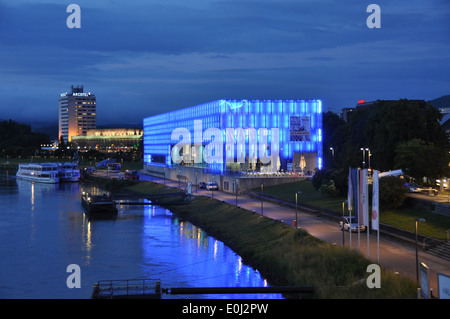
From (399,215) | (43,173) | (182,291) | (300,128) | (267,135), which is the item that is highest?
(300,128)

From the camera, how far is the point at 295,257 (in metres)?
32.6

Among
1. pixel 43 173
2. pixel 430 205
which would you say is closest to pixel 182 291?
pixel 430 205

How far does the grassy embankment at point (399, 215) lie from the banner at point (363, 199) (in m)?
7.00

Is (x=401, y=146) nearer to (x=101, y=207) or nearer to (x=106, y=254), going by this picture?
(x=101, y=207)

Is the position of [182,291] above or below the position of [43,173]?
below

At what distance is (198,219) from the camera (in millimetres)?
58812

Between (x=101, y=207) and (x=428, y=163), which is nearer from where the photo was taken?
(x=428, y=163)

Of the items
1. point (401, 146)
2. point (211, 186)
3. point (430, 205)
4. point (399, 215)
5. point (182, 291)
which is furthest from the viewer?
point (211, 186)

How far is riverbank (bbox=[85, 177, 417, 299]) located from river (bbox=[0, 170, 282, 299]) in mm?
1042

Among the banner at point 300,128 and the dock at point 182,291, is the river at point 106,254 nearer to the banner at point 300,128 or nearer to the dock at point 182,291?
the dock at point 182,291

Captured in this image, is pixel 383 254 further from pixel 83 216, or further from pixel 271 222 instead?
pixel 83 216

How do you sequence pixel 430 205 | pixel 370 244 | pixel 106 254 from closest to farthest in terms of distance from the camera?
pixel 370 244 → pixel 106 254 → pixel 430 205

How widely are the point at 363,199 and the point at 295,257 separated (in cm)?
522
